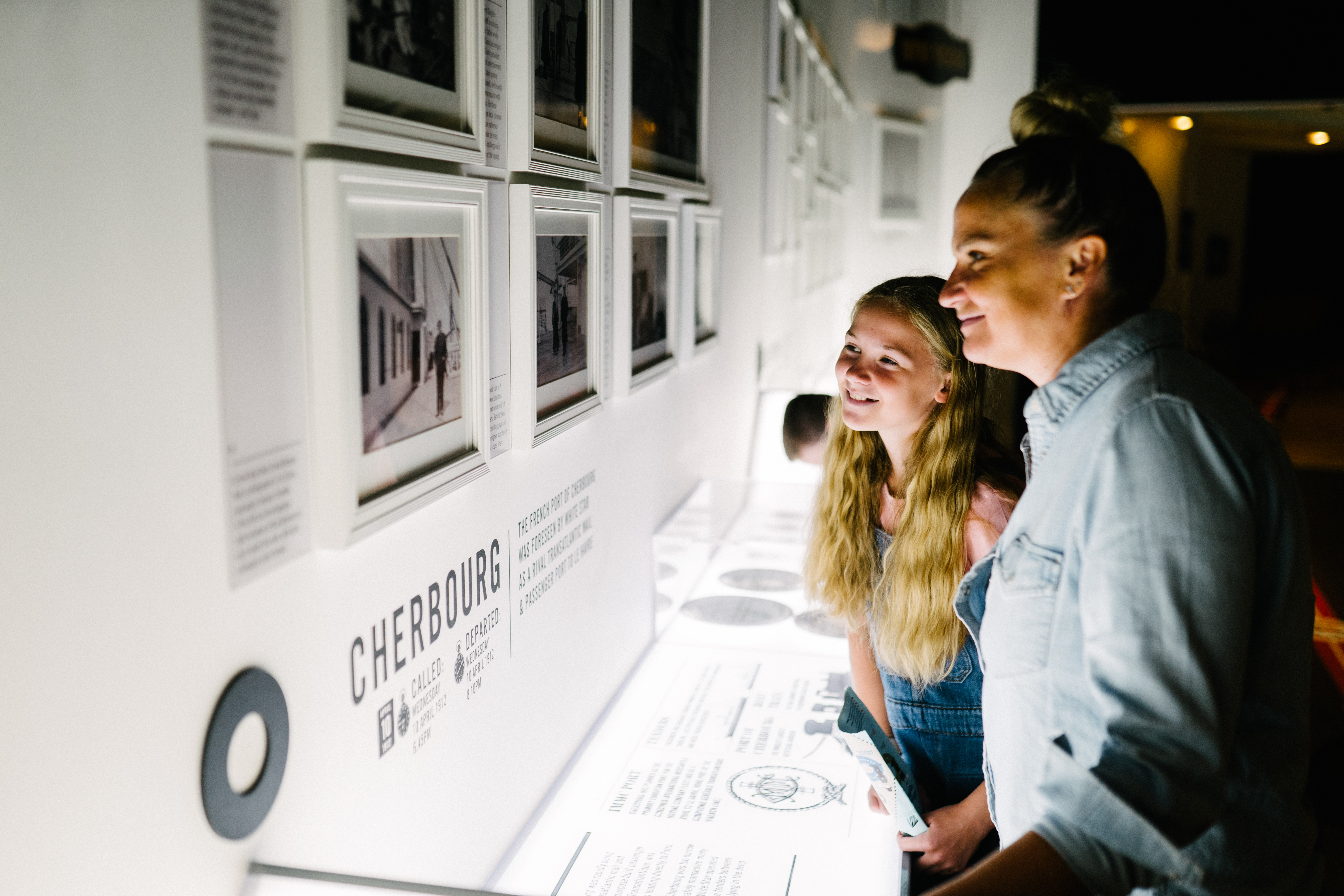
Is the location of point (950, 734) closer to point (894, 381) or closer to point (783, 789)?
point (783, 789)

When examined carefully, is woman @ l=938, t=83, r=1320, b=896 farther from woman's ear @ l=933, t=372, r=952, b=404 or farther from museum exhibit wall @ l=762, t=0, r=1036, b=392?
museum exhibit wall @ l=762, t=0, r=1036, b=392

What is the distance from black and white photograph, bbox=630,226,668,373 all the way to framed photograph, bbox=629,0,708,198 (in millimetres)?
114

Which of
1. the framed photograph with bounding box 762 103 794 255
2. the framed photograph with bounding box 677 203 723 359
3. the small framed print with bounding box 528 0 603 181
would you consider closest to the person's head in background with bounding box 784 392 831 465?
the framed photograph with bounding box 762 103 794 255

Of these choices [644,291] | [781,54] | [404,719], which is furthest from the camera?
[781,54]

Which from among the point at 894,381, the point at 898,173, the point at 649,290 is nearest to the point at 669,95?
the point at 649,290

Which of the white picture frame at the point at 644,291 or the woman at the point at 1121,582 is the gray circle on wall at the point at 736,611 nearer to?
the white picture frame at the point at 644,291

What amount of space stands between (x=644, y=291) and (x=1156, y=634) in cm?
171

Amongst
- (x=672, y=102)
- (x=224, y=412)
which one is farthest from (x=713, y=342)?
(x=224, y=412)

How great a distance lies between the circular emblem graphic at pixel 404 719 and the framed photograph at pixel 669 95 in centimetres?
123

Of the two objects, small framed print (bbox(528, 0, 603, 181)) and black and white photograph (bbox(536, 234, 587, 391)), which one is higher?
small framed print (bbox(528, 0, 603, 181))

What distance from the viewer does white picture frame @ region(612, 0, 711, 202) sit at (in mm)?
2139

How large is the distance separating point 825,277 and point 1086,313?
428 cm

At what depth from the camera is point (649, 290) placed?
98.9 inches

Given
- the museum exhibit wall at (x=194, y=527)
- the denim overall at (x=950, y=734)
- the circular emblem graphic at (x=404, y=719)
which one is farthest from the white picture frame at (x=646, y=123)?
the circular emblem graphic at (x=404, y=719)
